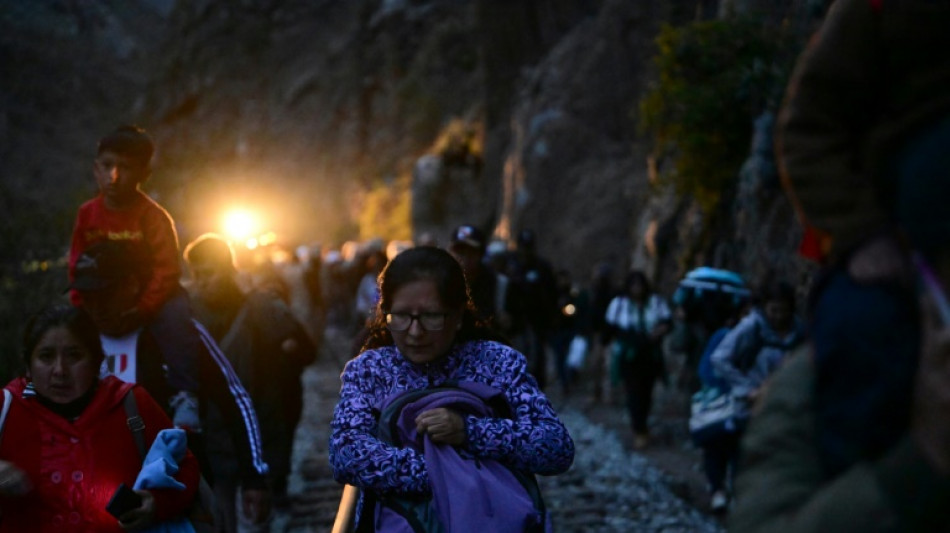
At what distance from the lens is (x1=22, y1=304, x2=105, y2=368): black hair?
349 cm

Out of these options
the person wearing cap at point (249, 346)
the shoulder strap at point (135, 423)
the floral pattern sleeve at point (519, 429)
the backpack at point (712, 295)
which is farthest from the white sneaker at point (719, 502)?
the shoulder strap at point (135, 423)

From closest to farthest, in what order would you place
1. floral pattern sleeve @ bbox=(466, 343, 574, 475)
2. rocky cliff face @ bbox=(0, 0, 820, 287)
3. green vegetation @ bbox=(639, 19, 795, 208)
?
floral pattern sleeve @ bbox=(466, 343, 574, 475)
green vegetation @ bbox=(639, 19, 795, 208)
rocky cliff face @ bbox=(0, 0, 820, 287)

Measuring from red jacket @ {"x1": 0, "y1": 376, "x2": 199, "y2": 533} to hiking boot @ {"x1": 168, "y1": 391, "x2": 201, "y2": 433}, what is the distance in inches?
41.7

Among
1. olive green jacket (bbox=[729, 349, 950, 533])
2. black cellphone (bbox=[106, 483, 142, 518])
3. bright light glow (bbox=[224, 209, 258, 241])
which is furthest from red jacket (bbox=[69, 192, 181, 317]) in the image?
bright light glow (bbox=[224, 209, 258, 241])

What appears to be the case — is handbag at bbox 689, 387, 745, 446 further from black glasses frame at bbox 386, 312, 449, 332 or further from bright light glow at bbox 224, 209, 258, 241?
black glasses frame at bbox 386, 312, 449, 332

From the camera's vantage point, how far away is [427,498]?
3068 millimetres

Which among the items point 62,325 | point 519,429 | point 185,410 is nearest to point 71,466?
point 62,325

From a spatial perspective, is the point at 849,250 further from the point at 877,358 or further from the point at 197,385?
the point at 197,385

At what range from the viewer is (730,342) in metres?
7.24

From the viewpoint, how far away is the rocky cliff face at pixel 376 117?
59.4ft

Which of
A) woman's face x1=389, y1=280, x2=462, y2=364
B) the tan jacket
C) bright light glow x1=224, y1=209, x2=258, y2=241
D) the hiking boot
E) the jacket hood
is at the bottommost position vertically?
the hiking boot

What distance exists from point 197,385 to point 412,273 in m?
1.76

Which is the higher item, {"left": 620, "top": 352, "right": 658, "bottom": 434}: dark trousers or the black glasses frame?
the black glasses frame

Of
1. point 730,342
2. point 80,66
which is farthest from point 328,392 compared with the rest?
point 80,66
